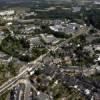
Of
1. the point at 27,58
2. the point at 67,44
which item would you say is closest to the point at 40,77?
the point at 27,58

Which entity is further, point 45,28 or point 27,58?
point 45,28

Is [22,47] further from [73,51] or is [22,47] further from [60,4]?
[60,4]

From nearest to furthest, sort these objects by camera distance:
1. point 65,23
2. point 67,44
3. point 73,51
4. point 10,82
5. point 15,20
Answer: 1. point 10,82
2. point 73,51
3. point 67,44
4. point 65,23
5. point 15,20

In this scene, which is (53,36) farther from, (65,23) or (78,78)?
(78,78)

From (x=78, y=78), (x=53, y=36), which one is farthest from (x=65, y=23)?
(x=78, y=78)

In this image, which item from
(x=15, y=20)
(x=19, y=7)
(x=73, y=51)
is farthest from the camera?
(x=19, y=7)

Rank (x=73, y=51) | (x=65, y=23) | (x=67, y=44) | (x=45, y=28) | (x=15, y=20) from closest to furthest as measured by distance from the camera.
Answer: (x=73, y=51)
(x=67, y=44)
(x=45, y=28)
(x=65, y=23)
(x=15, y=20)
